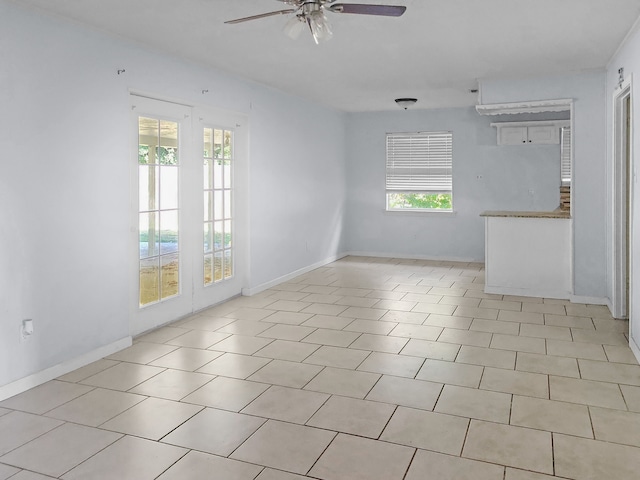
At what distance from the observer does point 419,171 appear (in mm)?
8859

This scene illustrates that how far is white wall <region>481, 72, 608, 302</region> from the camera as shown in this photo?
18.4 ft

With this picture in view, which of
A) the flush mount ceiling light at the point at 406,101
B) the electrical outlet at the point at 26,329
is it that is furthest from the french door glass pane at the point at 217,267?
the flush mount ceiling light at the point at 406,101

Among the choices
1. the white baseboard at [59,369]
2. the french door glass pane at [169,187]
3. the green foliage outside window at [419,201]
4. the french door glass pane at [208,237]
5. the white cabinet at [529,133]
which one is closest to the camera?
the white baseboard at [59,369]

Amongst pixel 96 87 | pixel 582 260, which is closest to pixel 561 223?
pixel 582 260

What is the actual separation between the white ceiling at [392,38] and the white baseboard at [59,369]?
7.62 feet

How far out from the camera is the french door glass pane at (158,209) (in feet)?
14.8

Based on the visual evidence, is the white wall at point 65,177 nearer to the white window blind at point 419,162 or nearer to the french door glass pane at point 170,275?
the french door glass pane at point 170,275

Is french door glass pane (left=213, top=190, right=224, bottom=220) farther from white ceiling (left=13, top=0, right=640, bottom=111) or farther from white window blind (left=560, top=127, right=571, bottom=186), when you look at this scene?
white window blind (left=560, top=127, right=571, bottom=186)

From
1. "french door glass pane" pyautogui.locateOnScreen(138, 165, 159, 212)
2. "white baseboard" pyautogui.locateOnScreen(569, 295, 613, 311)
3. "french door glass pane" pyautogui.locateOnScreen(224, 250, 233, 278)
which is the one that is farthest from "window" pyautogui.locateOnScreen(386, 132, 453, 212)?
"french door glass pane" pyautogui.locateOnScreen(138, 165, 159, 212)

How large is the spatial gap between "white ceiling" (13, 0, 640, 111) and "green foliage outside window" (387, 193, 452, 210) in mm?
2741

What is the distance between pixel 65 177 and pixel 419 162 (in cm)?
623

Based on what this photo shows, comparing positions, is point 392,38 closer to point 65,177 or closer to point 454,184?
point 65,177

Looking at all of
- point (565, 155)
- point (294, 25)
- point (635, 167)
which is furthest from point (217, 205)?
point (565, 155)

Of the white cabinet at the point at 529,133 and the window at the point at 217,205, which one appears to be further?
the white cabinet at the point at 529,133
